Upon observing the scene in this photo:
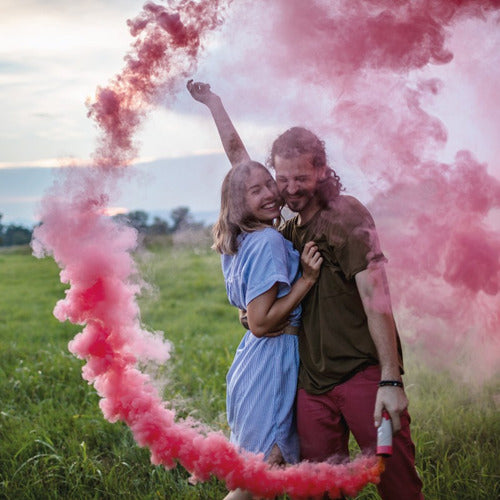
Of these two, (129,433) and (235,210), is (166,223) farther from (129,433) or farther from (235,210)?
(129,433)

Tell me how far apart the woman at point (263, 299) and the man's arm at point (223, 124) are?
1.05 feet

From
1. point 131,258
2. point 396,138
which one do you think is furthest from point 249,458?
point 396,138

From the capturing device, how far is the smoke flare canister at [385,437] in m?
2.97

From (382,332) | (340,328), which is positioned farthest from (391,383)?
(340,328)

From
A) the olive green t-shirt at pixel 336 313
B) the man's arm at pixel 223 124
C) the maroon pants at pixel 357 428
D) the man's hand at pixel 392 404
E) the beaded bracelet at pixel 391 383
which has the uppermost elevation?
the man's arm at pixel 223 124

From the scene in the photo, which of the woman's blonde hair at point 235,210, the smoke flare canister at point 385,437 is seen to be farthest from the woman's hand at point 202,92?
the smoke flare canister at point 385,437

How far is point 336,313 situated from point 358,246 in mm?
334

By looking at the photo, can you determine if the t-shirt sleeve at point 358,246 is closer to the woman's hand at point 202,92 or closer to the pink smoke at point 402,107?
the pink smoke at point 402,107

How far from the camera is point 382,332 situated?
10.2 feet

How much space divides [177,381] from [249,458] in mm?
3112

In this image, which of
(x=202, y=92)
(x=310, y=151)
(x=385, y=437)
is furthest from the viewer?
(x=202, y=92)

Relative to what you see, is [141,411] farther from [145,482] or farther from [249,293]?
[145,482]

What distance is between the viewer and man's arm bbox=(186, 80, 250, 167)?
11.9 feet

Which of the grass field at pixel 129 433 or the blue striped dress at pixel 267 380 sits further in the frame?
the grass field at pixel 129 433
